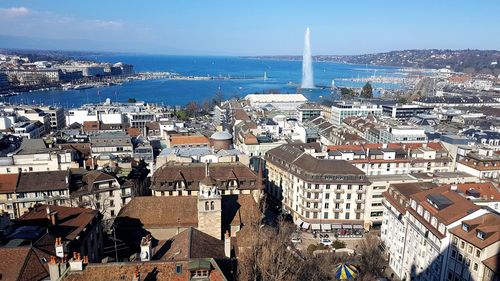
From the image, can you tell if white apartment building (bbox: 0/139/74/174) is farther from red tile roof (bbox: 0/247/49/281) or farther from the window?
the window

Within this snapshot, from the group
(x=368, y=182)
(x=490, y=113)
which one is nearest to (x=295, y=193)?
(x=368, y=182)

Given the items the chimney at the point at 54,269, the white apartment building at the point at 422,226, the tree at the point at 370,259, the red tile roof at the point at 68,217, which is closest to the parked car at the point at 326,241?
the tree at the point at 370,259

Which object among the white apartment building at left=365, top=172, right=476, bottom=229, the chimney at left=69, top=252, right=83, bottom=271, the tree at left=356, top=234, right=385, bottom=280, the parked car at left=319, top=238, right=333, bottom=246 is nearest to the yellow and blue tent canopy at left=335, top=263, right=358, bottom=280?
the tree at left=356, top=234, right=385, bottom=280

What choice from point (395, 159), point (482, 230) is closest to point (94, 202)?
point (482, 230)

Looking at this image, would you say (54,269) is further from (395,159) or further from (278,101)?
(278,101)

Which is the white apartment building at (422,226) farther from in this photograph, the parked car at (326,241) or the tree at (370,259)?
the parked car at (326,241)

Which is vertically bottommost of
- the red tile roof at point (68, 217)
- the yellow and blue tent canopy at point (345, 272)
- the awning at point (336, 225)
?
the awning at point (336, 225)
